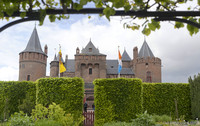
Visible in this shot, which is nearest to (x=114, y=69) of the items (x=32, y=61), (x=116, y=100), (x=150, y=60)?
(x=150, y=60)

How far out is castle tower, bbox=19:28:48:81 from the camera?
3588cm

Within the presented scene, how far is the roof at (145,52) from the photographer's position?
131ft

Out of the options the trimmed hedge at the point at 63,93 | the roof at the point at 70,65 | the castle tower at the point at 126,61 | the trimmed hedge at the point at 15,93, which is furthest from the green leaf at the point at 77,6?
the castle tower at the point at 126,61

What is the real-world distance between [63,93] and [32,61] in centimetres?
2704

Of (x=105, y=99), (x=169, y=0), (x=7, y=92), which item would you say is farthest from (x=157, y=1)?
(x=7, y=92)

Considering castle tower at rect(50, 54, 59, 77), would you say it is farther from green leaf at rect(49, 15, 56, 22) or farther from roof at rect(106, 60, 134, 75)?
green leaf at rect(49, 15, 56, 22)

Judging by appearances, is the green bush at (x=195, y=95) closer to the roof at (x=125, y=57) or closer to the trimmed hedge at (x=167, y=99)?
the trimmed hedge at (x=167, y=99)

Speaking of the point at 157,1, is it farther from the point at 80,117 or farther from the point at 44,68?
the point at 44,68

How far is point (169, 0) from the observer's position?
238cm

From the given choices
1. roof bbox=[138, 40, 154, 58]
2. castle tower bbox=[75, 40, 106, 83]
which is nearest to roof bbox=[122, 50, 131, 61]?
roof bbox=[138, 40, 154, 58]

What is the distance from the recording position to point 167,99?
1351 centimetres

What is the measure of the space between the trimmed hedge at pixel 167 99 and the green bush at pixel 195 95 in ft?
1.47

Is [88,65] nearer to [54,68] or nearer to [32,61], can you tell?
[54,68]

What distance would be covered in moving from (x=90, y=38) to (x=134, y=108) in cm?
2978
